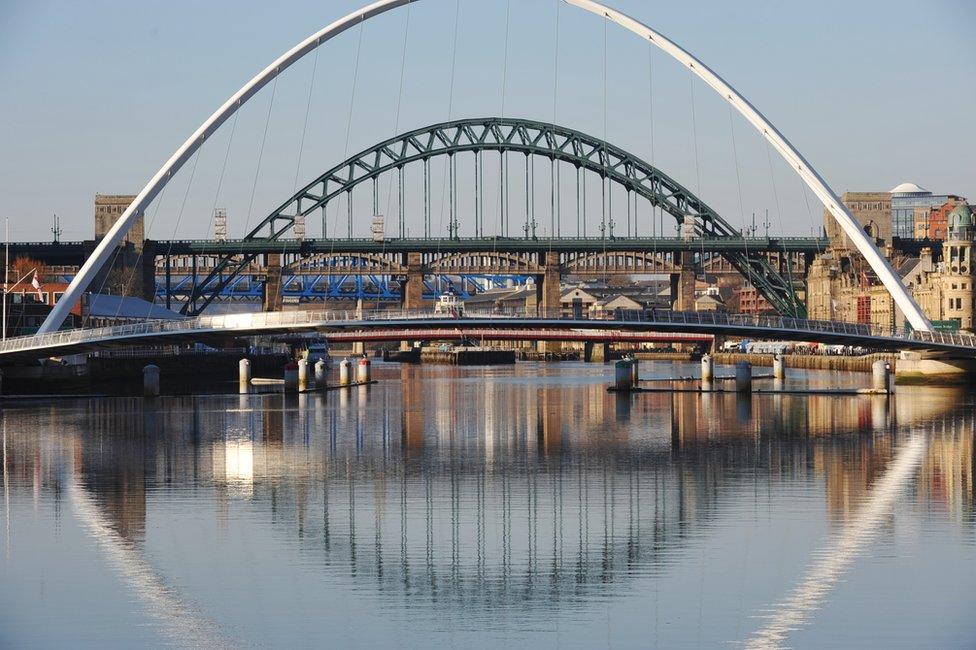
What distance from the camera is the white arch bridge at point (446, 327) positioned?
90.1 meters

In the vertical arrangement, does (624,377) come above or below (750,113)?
below

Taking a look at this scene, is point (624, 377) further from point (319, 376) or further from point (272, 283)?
point (272, 283)

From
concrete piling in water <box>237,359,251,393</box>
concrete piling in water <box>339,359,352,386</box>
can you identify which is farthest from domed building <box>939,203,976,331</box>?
concrete piling in water <box>237,359,251,393</box>

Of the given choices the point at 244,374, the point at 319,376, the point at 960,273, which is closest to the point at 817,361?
the point at 960,273

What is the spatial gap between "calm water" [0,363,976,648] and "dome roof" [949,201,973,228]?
201ft

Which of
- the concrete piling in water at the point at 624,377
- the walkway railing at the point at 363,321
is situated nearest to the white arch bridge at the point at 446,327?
the walkway railing at the point at 363,321

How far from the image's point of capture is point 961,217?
12419cm

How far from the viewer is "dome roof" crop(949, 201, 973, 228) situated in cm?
12344

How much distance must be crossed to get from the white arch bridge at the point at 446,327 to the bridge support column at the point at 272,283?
7839 centimetres

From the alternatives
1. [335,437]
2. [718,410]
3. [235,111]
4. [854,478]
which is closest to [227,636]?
[854,478]

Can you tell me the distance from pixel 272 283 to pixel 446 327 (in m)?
90.0

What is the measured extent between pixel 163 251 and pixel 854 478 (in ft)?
436

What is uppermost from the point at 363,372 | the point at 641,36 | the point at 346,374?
the point at 641,36

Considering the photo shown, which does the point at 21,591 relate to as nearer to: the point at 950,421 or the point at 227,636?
the point at 227,636
